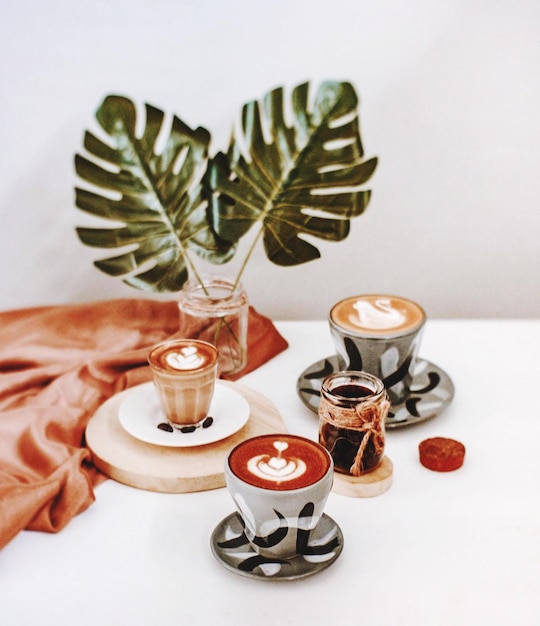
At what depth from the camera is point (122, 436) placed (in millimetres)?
1010

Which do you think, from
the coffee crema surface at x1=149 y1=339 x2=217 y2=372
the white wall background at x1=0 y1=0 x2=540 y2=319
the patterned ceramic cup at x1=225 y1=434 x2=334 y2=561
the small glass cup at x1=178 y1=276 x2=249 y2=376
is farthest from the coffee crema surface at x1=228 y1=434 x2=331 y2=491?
the white wall background at x1=0 y1=0 x2=540 y2=319

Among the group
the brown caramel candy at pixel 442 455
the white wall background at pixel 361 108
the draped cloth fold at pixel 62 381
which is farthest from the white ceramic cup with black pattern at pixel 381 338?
the white wall background at pixel 361 108

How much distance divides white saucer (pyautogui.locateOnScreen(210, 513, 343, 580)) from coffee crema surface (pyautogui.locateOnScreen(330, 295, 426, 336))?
0.29 metres

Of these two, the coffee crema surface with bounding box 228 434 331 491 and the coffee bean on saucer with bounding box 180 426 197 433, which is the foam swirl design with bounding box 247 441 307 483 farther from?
the coffee bean on saucer with bounding box 180 426 197 433

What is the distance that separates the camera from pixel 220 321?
1222 mm

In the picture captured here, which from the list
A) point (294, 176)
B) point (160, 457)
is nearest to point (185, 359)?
point (160, 457)

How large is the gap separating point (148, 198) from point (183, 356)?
304mm

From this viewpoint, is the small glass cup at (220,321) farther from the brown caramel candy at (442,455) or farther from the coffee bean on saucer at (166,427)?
the brown caramel candy at (442,455)

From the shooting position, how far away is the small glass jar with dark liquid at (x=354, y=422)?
0.91 metres

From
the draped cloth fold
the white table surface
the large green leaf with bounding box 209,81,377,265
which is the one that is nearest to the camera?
the white table surface

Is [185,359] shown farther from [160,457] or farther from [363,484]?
[363,484]

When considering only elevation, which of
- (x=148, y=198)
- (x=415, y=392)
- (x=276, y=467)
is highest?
(x=148, y=198)

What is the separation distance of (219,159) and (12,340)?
43cm

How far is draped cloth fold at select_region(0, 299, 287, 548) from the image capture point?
88 cm
